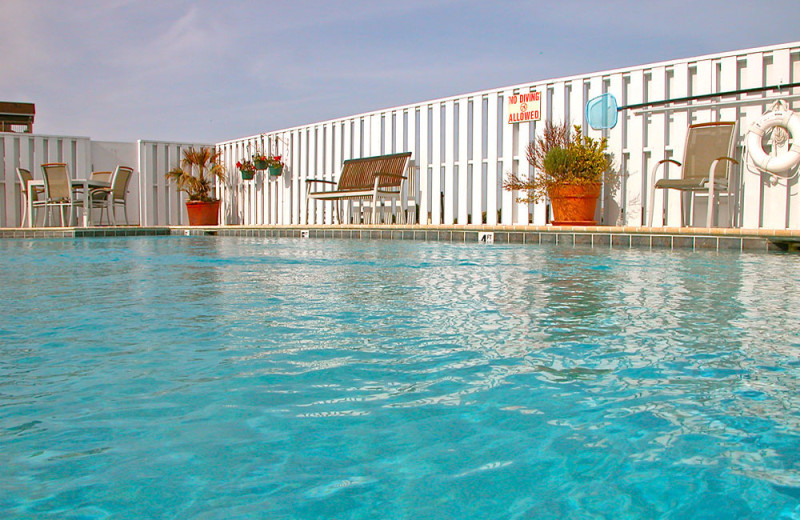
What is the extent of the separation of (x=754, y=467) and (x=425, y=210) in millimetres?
9081

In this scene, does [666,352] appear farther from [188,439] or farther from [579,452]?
[188,439]

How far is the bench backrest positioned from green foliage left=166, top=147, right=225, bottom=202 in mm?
4324

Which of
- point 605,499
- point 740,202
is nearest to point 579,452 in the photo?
point 605,499

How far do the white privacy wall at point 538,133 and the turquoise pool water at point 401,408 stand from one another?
4.99 meters

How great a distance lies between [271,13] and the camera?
1041 centimetres

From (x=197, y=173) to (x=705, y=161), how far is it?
37.9ft

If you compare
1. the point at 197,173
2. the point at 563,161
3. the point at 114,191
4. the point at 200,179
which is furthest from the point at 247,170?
the point at 563,161

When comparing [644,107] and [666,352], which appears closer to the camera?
[666,352]

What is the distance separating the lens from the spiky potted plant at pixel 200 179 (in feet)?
44.6

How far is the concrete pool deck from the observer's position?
567 centimetres

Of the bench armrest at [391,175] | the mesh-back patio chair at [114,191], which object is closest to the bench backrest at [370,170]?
the bench armrest at [391,175]

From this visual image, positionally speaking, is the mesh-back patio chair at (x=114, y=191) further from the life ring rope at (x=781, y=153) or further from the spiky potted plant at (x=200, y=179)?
the life ring rope at (x=781, y=153)

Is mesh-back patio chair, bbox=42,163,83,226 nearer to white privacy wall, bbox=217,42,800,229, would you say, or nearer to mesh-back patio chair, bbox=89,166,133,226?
mesh-back patio chair, bbox=89,166,133,226

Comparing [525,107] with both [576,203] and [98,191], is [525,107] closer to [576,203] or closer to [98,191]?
[576,203]
